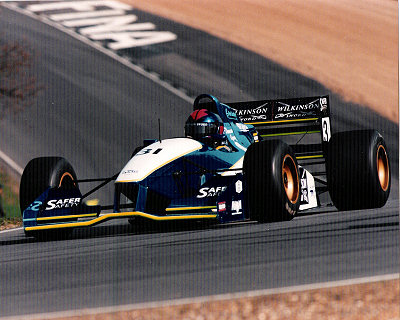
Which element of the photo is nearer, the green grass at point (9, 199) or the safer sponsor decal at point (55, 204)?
the safer sponsor decal at point (55, 204)

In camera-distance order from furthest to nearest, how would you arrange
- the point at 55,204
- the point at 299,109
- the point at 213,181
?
1. the point at 299,109
2. the point at 55,204
3. the point at 213,181

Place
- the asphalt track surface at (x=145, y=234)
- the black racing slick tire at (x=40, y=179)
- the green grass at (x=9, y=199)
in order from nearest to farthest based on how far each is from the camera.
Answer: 1. the asphalt track surface at (x=145, y=234)
2. the black racing slick tire at (x=40, y=179)
3. the green grass at (x=9, y=199)

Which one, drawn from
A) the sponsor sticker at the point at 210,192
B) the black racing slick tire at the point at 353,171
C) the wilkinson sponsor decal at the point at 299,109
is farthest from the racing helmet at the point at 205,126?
the wilkinson sponsor decal at the point at 299,109

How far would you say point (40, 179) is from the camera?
929 cm

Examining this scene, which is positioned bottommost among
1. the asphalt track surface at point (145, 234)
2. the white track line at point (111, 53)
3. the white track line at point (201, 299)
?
the white track line at point (201, 299)

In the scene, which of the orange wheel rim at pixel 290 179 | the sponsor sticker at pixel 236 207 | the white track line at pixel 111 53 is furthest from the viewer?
the white track line at pixel 111 53

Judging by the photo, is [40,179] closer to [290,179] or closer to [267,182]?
[267,182]

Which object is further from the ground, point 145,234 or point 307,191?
point 307,191

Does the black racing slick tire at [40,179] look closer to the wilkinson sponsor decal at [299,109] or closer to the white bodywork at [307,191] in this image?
the white bodywork at [307,191]

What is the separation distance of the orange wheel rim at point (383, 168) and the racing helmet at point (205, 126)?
7.04ft

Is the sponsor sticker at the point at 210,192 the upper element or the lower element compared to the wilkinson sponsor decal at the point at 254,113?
lower

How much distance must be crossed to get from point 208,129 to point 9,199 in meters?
5.28

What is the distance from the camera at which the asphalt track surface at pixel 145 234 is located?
18.8ft

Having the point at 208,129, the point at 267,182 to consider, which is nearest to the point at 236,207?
the point at 267,182
